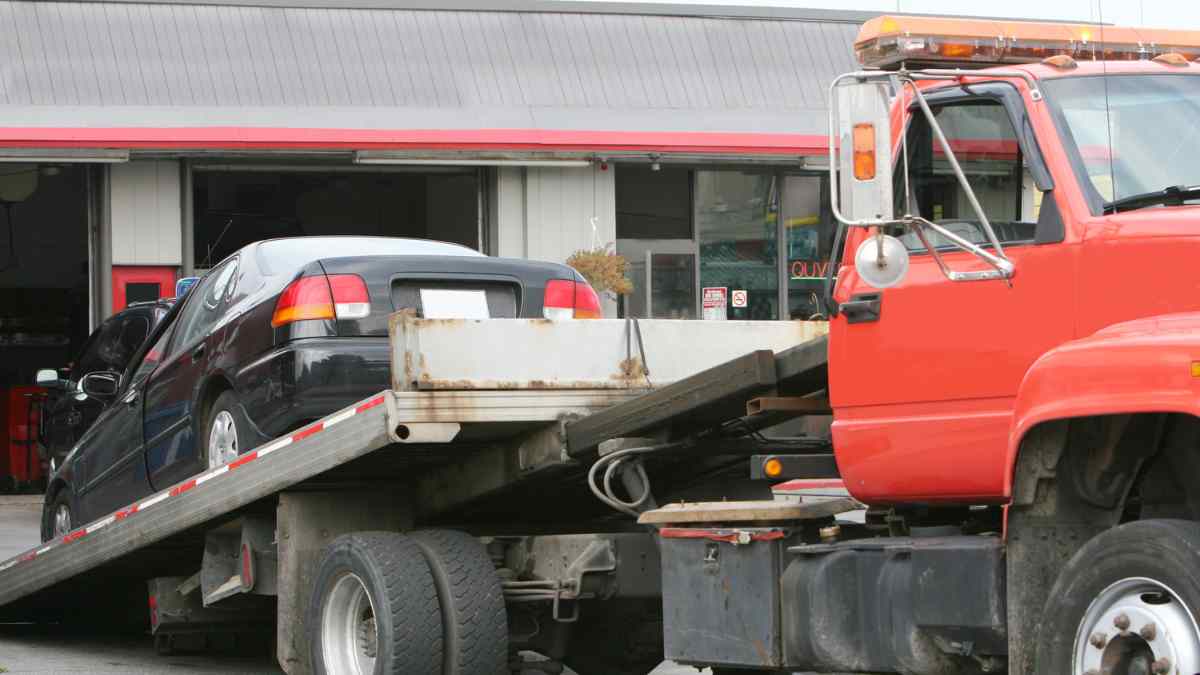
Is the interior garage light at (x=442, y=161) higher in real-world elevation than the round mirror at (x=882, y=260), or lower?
higher

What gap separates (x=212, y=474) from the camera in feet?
27.9

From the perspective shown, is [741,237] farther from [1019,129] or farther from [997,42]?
[1019,129]

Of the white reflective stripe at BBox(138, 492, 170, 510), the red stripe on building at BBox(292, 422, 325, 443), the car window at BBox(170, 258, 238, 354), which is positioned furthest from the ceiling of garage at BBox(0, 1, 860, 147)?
the red stripe on building at BBox(292, 422, 325, 443)

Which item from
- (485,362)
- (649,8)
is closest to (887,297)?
(485,362)

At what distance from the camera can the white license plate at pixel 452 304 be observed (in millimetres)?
8570

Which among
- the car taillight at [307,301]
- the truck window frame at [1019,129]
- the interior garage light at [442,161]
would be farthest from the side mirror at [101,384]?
the interior garage light at [442,161]

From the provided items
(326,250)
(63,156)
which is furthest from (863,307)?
(63,156)

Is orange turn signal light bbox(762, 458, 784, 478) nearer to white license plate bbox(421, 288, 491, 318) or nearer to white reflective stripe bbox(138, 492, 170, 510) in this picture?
white license plate bbox(421, 288, 491, 318)

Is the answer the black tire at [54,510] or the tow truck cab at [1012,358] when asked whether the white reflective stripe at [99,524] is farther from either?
the tow truck cab at [1012,358]

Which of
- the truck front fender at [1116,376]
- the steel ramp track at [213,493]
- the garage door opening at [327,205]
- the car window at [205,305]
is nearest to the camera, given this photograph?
the truck front fender at [1116,376]

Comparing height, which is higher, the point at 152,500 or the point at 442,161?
the point at 442,161

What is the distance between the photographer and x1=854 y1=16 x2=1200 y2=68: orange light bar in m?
6.08

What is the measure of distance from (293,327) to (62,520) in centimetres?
377

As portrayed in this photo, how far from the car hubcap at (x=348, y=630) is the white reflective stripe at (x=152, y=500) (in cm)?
141
